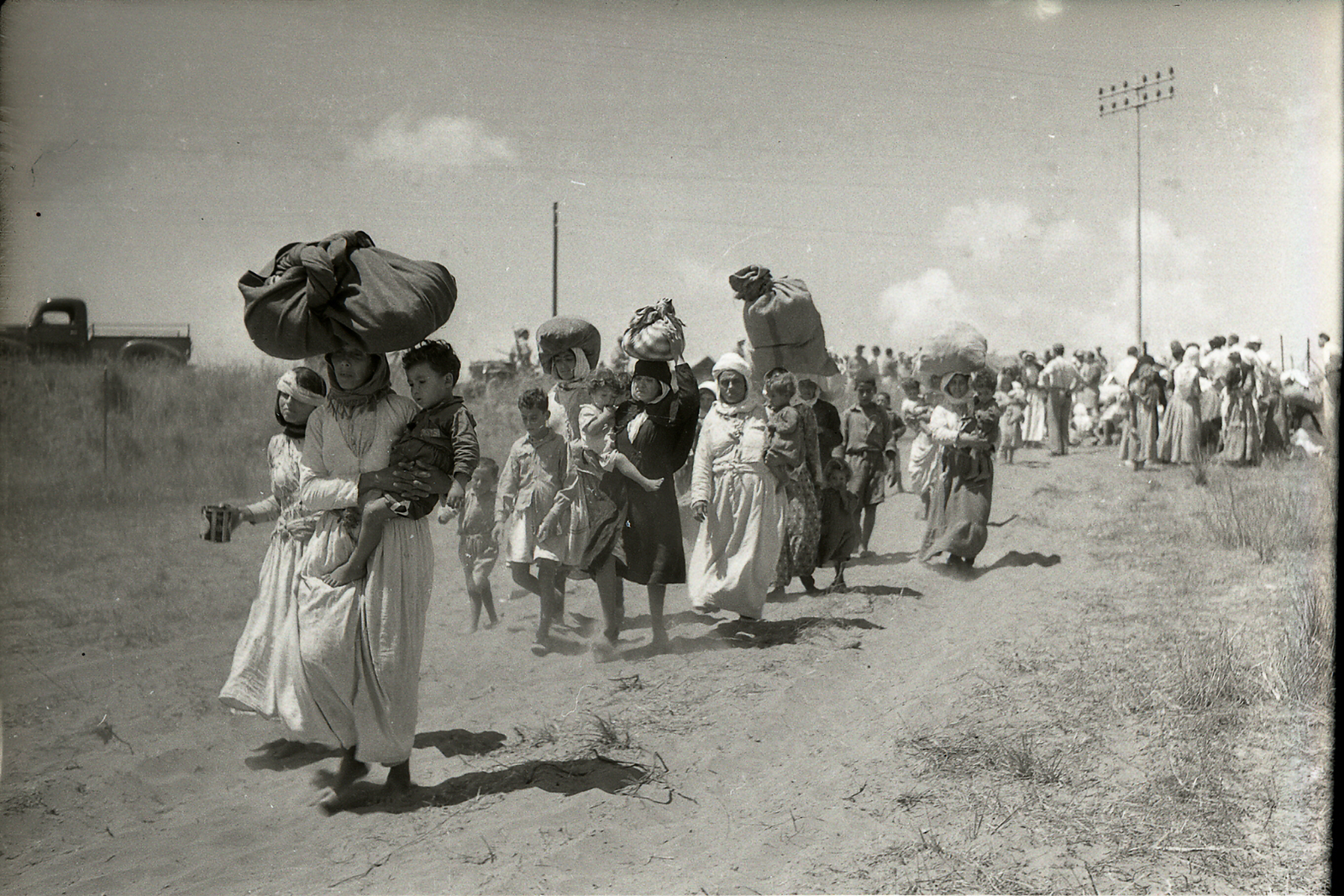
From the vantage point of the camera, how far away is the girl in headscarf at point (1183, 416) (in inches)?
611

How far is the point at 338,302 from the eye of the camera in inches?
169

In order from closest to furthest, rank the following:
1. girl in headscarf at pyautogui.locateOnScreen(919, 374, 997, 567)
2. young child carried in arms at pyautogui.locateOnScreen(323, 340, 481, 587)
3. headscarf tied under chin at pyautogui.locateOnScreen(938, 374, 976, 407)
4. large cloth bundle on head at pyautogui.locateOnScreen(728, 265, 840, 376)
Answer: young child carried in arms at pyautogui.locateOnScreen(323, 340, 481, 587)
large cloth bundle on head at pyautogui.locateOnScreen(728, 265, 840, 376)
girl in headscarf at pyautogui.locateOnScreen(919, 374, 997, 567)
headscarf tied under chin at pyautogui.locateOnScreen(938, 374, 976, 407)

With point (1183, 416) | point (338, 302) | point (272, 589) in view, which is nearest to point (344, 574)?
point (272, 589)

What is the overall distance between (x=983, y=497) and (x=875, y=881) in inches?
230

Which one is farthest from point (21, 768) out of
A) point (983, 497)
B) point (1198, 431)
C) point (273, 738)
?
point (1198, 431)

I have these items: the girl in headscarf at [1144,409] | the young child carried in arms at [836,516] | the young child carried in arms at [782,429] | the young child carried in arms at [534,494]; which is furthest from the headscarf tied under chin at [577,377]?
the girl in headscarf at [1144,409]

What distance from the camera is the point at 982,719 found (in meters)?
5.45

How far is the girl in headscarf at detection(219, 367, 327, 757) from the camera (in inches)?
197

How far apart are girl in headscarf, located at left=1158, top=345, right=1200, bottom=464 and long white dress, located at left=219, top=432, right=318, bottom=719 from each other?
1391 cm

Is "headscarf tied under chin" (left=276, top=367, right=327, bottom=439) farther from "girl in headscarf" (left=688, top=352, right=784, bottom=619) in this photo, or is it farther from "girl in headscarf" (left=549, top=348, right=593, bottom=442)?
"girl in headscarf" (left=688, top=352, right=784, bottom=619)

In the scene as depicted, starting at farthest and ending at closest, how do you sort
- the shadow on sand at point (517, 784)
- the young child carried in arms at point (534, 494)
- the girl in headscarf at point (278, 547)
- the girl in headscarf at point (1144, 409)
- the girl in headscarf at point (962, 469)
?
the girl in headscarf at point (1144, 409) < the girl in headscarf at point (962, 469) < the young child carried in arms at point (534, 494) < the girl in headscarf at point (278, 547) < the shadow on sand at point (517, 784)

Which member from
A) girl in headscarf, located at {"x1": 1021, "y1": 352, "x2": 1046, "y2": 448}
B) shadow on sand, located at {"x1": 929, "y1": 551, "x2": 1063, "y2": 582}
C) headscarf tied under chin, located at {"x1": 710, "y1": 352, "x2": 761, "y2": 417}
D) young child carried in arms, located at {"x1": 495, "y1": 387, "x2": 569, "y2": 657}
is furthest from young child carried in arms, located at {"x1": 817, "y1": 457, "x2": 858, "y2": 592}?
girl in headscarf, located at {"x1": 1021, "y1": 352, "x2": 1046, "y2": 448}

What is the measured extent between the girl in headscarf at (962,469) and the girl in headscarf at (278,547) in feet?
19.2

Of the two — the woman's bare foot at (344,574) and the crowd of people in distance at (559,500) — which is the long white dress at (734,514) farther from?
the woman's bare foot at (344,574)
